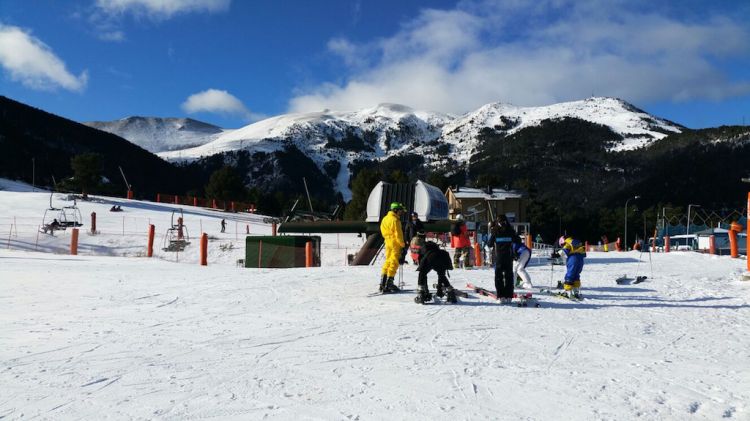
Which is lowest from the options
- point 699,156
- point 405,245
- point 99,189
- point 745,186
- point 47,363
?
point 47,363

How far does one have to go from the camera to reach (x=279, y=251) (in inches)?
883

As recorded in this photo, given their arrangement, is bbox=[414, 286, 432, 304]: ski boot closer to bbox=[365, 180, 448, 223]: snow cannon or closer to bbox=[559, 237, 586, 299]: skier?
bbox=[559, 237, 586, 299]: skier

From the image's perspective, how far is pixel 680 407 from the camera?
430cm

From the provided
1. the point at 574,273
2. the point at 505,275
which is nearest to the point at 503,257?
the point at 505,275

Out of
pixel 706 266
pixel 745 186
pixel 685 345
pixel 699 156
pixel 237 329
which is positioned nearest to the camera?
pixel 685 345

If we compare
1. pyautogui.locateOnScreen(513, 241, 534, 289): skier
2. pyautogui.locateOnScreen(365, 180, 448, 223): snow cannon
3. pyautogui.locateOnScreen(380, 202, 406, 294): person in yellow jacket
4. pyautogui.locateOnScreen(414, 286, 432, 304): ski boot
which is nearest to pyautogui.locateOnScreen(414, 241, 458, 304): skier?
pyautogui.locateOnScreen(414, 286, 432, 304): ski boot

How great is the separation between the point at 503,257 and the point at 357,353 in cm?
→ 443

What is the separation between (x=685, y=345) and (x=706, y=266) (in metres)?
12.9

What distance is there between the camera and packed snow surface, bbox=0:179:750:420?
428 cm

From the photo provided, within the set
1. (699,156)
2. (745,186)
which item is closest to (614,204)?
(745,186)

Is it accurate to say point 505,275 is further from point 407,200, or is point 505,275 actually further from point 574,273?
point 407,200

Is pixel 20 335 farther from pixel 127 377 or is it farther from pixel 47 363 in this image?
pixel 127 377

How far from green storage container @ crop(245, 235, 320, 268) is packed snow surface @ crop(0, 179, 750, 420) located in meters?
9.80

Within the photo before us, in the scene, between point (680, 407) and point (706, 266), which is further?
point (706, 266)
